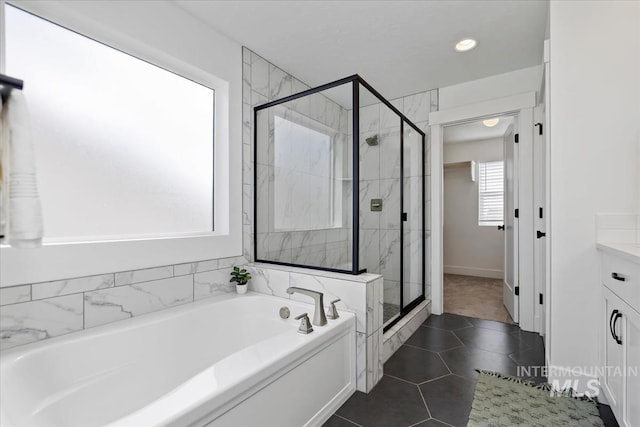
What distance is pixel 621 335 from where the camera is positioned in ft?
4.50

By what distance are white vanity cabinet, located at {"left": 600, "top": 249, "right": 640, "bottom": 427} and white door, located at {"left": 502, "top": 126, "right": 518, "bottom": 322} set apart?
1.35 m

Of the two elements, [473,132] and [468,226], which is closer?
[473,132]

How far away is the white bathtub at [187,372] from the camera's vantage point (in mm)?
1078

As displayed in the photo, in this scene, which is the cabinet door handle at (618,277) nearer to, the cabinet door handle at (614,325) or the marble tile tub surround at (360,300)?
the cabinet door handle at (614,325)

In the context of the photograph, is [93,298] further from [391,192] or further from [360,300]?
[391,192]

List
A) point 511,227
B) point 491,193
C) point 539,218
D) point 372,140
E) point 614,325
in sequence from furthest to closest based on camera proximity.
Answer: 1. point 491,193
2. point 511,227
3. point 539,218
4. point 372,140
5. point 614,325

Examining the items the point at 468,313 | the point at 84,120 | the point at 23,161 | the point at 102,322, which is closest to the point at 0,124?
the point at 23,161

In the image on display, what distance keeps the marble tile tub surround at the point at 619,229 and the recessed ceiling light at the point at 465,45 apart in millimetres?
1617

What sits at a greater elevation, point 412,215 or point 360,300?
point 412,215

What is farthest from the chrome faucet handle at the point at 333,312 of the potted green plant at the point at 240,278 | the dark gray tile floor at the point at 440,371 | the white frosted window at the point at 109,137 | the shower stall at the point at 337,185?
the white frosted window at the point at 109,137

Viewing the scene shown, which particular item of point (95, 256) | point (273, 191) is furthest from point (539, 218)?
point (95, 256)

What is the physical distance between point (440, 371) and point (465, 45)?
253 cm

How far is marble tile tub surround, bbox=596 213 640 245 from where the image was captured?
1.67 m

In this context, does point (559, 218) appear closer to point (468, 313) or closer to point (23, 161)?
point (468, 313)
